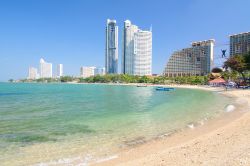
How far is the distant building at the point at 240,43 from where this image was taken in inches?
5595

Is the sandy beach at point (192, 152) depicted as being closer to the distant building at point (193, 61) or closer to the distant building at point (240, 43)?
the distant building at point (240, 43)

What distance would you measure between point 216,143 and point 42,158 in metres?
7.74

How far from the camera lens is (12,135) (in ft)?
50.9

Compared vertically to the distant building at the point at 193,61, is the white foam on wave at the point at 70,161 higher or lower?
lower

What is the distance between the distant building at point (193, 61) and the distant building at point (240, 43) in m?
23.8

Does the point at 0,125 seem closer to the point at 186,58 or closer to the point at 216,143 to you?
the point at 216,143

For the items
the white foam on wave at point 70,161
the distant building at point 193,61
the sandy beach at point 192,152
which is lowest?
the white foam on wave at point 70,161

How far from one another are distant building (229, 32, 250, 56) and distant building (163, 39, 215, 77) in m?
23.8

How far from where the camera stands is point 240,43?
483ft

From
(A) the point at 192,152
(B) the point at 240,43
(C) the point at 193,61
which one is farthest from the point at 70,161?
(C) the point at 193,61

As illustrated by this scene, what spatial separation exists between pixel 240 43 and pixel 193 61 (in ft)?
145

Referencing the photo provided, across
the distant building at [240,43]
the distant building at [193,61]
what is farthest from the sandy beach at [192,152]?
the distant building at [193,61]

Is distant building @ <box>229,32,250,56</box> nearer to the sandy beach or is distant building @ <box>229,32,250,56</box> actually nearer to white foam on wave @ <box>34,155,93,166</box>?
the sandy beach

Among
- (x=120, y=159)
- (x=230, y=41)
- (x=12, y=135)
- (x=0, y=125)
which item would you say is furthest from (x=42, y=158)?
(x=230, y=41)
